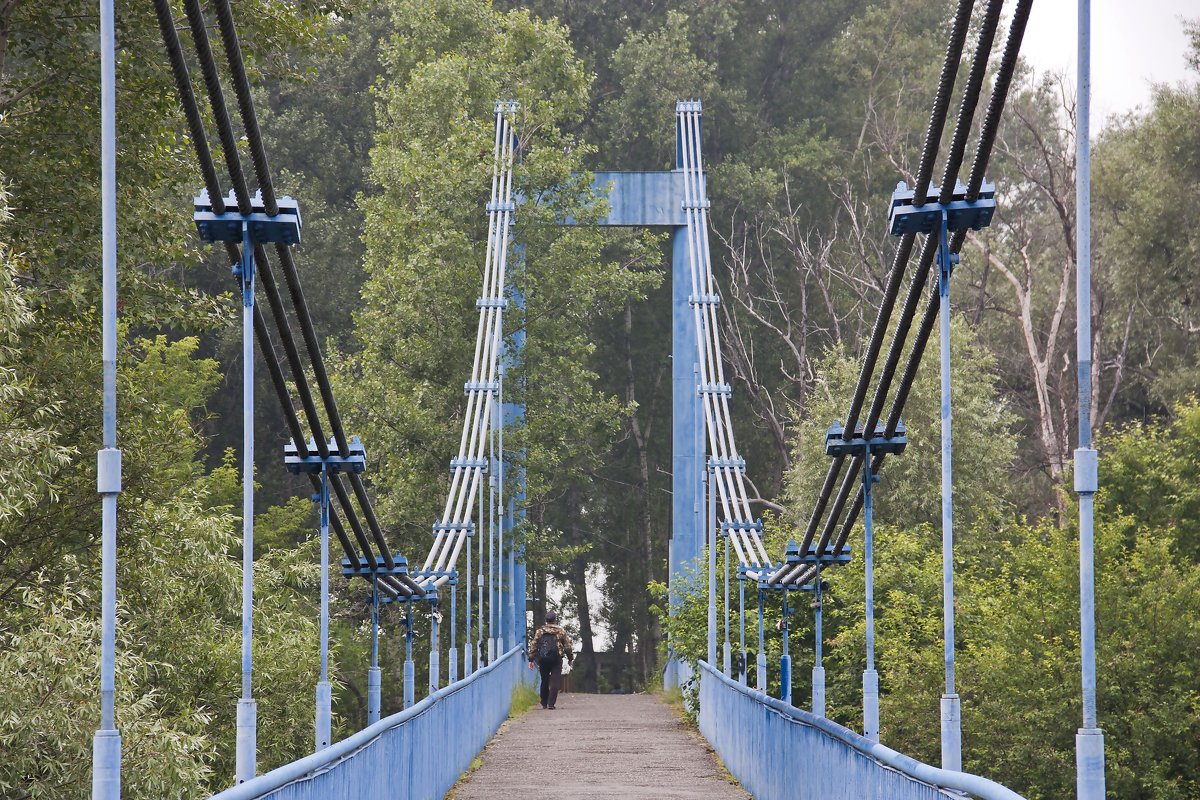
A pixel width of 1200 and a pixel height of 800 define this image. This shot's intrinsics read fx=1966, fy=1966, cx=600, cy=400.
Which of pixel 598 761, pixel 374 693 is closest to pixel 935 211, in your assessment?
pixel 374 693

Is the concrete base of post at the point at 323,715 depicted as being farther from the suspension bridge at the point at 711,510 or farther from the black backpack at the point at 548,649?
the black backpack at the point at 548,649

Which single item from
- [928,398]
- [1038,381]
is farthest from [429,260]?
[1038,381]

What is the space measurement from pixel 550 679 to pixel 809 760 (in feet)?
61.1

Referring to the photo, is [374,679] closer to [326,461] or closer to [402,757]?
[402,757]

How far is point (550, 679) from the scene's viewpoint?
1168 inches

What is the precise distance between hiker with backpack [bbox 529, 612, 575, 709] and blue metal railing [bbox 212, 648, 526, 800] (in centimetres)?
749

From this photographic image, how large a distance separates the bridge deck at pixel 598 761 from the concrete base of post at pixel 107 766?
8.28 m

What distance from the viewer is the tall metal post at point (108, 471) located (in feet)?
21.6

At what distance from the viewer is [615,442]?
51.8m

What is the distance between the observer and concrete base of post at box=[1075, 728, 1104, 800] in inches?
235

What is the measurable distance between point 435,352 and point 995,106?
88.2ft

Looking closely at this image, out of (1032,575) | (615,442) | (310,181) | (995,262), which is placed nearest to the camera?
(1032,575)

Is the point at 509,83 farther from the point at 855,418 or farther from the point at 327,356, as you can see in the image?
the point at 855,418

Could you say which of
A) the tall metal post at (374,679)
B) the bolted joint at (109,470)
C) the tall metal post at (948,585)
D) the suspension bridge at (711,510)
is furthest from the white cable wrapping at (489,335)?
the bolted joint at (109,470)
